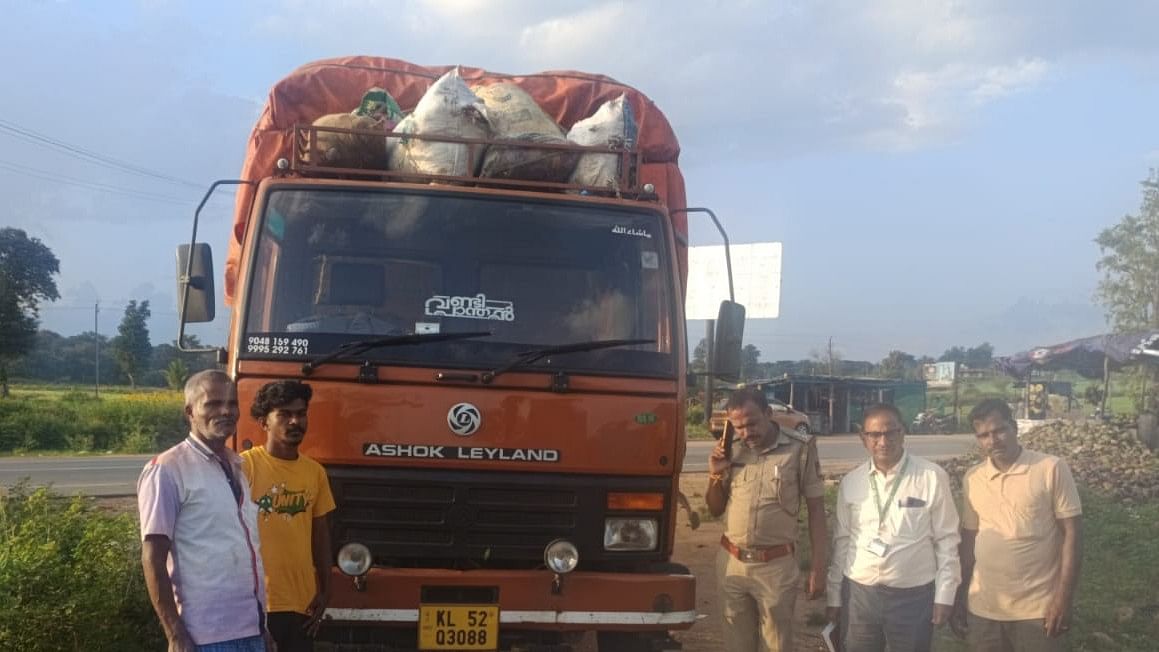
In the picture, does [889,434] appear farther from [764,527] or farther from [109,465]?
[109,465]

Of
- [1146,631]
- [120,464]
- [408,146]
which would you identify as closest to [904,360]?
[120,464]

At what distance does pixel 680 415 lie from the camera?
4441 millimetres

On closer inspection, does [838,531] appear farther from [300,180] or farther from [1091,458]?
[1091,458]

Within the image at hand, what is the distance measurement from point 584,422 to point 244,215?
2.36 metres

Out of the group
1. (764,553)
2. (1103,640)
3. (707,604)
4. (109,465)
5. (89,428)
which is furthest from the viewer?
(89,428)

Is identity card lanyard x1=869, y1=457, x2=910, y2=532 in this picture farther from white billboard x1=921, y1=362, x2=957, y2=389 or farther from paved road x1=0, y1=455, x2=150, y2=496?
white billboard x1=921, y1=362, x2=957, y2=389

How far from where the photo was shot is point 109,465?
18734 millimetres

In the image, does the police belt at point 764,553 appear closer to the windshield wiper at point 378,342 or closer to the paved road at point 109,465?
the windshield wiper at point 378,342

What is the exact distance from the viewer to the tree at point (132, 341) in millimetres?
44469

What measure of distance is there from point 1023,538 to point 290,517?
291 cm

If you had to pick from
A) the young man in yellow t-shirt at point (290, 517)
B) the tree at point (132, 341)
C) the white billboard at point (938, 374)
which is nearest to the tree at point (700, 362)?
the young man in yellow t-shirt at point (290, 517)

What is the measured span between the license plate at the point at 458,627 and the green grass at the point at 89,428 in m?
21.4

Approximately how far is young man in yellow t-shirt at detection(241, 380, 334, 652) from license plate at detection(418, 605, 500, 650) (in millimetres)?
484

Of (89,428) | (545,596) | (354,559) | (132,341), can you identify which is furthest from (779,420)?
(132,341)
